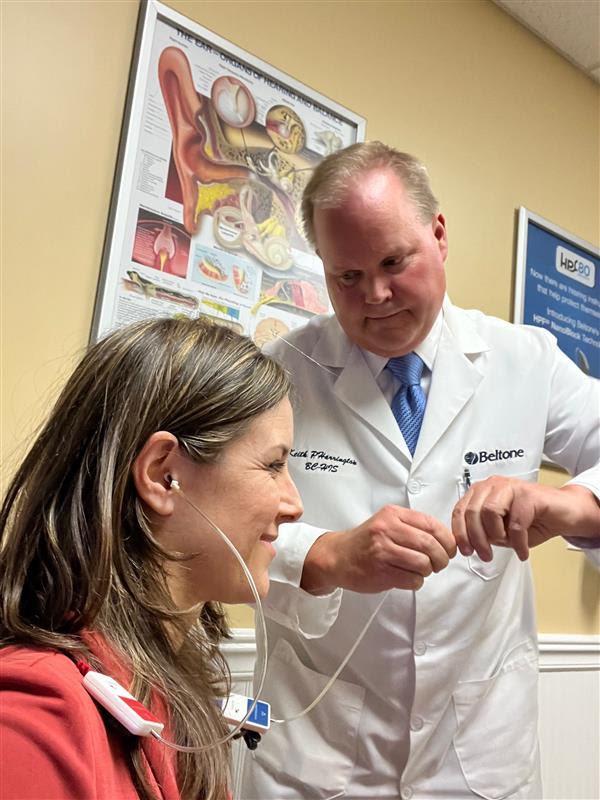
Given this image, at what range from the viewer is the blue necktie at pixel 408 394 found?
133 cm

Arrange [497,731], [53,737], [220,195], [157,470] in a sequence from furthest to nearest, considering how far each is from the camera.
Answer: [220,195], [497,731], [157,470], [53,737]

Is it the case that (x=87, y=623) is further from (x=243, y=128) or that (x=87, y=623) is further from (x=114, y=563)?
(x=243, y=128)

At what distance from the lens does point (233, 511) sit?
85 cm

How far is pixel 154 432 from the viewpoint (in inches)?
31.3

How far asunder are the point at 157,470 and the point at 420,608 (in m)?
0.58

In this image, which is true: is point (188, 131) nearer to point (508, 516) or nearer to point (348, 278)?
point (348, 278)

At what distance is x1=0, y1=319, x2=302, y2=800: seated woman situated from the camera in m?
0.70

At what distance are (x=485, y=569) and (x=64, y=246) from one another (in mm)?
949

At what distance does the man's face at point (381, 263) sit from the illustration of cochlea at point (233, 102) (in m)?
0.57

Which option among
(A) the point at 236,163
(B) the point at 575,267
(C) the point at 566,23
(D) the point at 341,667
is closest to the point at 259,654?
(D) the point at 341,667

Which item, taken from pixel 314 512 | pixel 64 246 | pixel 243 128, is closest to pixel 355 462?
pixel 314 512

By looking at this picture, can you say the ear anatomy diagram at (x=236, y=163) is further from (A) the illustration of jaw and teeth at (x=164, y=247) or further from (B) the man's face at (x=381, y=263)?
(B) the man's face at (x=381, y=263)

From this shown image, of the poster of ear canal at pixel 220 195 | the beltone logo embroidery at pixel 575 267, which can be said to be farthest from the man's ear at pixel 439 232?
the beltone logo embroidery at pixel 575 267

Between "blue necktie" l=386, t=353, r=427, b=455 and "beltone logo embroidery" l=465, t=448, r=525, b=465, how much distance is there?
99 mm
